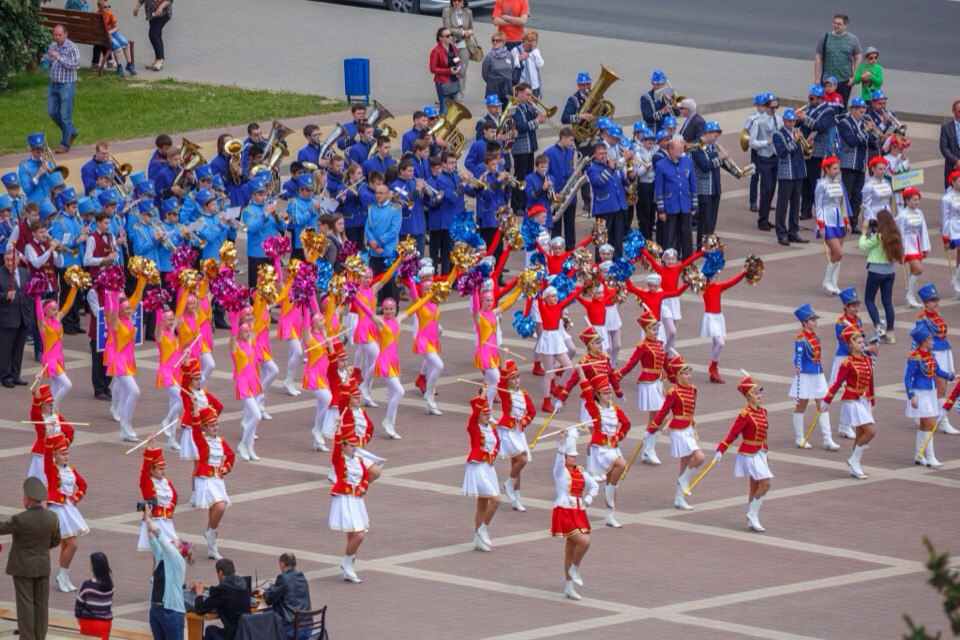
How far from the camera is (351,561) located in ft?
68.6

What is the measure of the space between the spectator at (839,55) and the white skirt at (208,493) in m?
16.5

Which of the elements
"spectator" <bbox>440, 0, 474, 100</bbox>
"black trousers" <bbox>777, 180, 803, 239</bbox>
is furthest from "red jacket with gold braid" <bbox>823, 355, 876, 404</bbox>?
"spectator" <bbox>440, 0, 474, 100</bbox>

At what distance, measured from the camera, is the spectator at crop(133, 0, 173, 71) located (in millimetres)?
38406

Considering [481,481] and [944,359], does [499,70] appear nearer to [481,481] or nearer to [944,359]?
[944,359]

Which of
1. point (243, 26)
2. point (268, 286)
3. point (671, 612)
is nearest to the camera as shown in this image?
point (671, 612)

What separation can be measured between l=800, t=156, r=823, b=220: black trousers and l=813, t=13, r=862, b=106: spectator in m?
2.58

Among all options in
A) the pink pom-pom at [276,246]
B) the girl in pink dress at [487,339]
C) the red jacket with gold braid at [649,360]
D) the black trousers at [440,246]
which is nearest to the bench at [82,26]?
the black trousers at [440,246]

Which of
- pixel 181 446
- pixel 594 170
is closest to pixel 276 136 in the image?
pixel 594 170

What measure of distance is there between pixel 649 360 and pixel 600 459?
8.21ft

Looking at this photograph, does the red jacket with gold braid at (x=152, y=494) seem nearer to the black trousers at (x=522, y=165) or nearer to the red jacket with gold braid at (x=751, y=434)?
the red jacket with gold braid at (x=751, y=434)

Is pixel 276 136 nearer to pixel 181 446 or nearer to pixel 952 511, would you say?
pixel 181 446

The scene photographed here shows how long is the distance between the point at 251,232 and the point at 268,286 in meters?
3.31

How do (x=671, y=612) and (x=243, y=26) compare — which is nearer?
(x=671, y=612)

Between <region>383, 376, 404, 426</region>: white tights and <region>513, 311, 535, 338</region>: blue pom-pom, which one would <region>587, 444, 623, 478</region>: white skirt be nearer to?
<region>383, 376, 404, 426</region>: white tights
